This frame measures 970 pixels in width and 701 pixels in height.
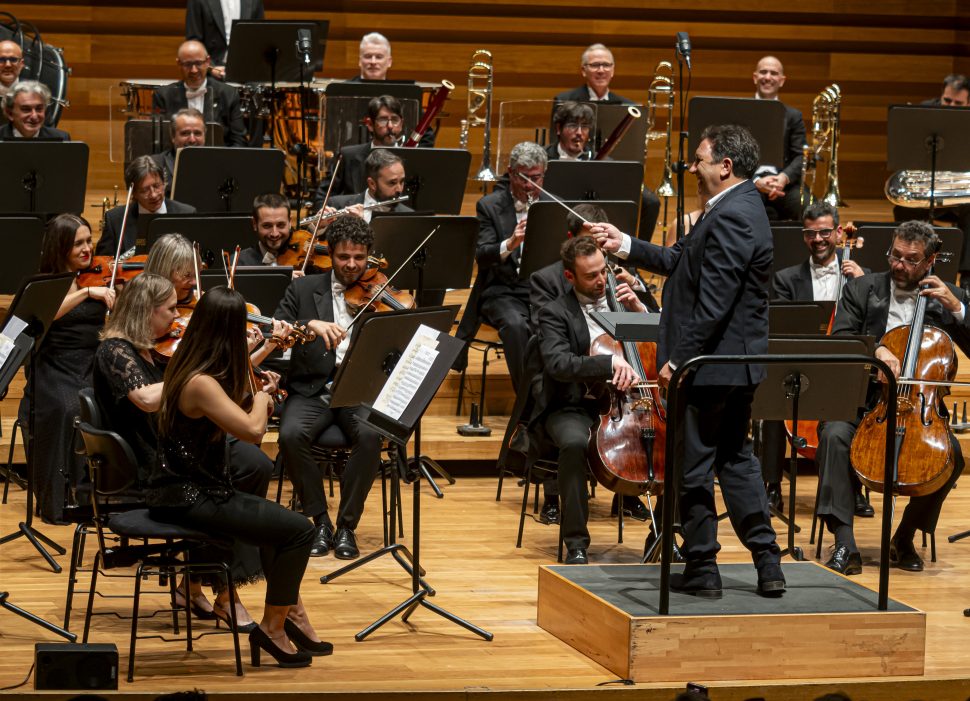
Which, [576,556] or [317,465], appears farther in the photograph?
[317,465]

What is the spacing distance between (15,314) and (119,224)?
1.57 metres

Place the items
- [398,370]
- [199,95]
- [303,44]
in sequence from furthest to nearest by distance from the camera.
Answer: [199,95] → [303,44] → [398,370]

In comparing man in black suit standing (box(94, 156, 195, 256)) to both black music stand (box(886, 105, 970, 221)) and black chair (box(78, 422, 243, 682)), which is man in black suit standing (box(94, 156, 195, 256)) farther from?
black music stand (box(886, 105, 970, 221))

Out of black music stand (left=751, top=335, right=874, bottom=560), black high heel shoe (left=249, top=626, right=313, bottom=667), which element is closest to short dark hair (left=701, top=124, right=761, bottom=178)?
black music stand (left=751, top=335, right=874, bottom=560)

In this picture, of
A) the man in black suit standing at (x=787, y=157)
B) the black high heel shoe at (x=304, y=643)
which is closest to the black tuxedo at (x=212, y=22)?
the man in black suit standing at (x=787, y=157)

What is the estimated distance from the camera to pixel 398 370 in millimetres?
3830

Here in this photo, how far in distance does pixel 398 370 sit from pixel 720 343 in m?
0.87

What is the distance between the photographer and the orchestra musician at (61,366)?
4734mm

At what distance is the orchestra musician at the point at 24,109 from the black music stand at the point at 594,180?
2.26 meters

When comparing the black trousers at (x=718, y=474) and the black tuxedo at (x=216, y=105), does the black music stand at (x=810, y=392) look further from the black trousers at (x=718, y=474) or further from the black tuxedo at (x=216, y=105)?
the black tuxedo at (x=216, y=105)

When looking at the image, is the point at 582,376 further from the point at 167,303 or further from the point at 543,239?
the point at 167,303

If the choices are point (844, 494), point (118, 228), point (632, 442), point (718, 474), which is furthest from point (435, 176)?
point (718, 474)

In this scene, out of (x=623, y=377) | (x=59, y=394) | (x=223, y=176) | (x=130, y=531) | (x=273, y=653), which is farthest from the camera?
(x=223, y=176)

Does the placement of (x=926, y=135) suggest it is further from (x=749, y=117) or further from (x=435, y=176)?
(x=435, y=176)
